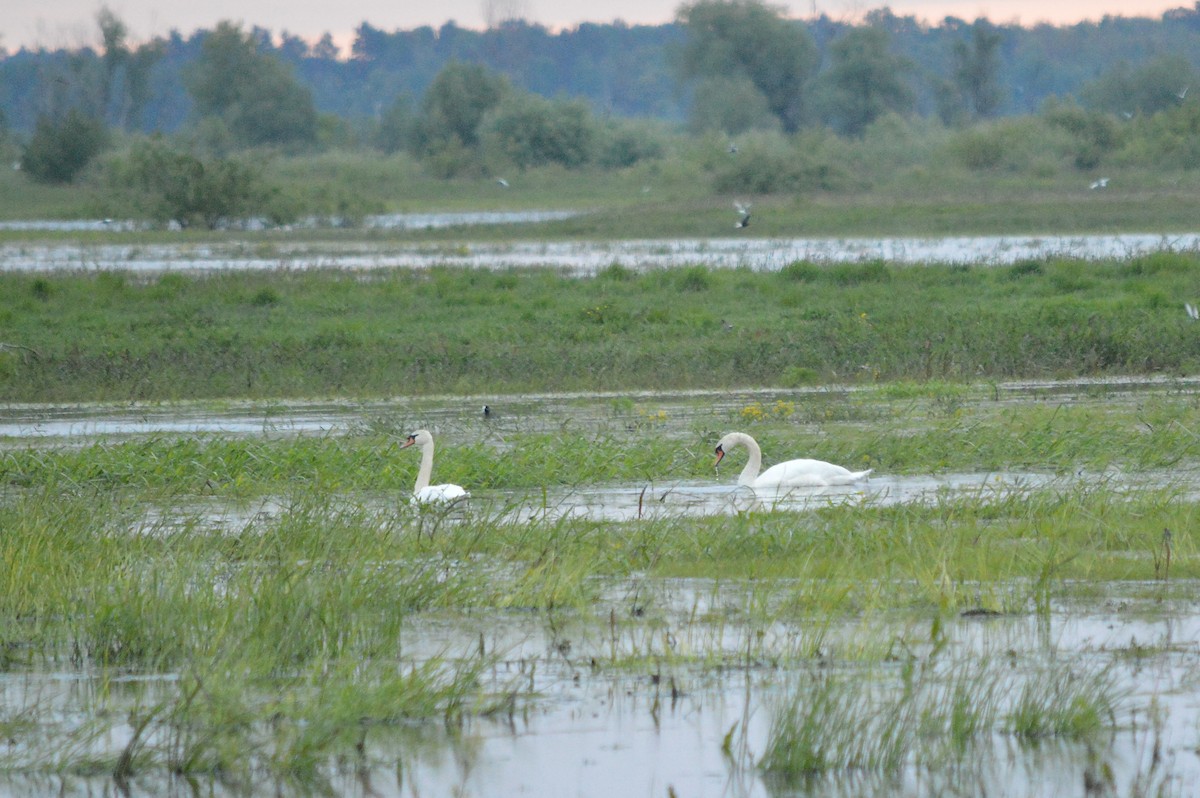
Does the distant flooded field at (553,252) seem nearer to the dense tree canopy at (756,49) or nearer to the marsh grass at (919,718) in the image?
the marsh grass at (919,718)

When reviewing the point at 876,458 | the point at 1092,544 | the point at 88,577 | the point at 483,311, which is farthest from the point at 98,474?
the point at 483,311

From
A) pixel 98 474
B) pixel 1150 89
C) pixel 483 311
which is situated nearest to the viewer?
pixel 98 474

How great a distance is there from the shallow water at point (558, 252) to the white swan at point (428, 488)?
1749 centimetres

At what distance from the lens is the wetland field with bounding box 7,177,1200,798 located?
5.52 m

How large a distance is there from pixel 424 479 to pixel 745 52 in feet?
268

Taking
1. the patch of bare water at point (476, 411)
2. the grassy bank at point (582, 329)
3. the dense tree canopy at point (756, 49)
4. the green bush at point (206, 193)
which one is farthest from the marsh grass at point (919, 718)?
the dense tree canopy at point (756, 49)

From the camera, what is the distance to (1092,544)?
8.09 meters

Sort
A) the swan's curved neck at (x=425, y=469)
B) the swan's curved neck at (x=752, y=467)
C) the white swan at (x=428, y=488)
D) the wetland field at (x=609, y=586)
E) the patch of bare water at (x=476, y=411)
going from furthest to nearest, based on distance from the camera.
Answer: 1. the patch of bare water at (x=476, y=411)
2. the swan's curved neck at (x=752, y=467)
3. the swan's curved neck at (x=425, y=469)
4. the white swan at (x=428, y=488)
5. the wetland field at (x=609, y=586)

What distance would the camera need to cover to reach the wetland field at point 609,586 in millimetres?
5516

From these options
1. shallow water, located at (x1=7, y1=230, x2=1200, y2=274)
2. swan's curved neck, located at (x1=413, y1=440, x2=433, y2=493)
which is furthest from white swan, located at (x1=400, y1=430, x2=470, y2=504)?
shallow water, located at (x1=7, y1=230, x2=1200, y2=274)

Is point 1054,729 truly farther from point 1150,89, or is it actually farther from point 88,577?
point 1150,89

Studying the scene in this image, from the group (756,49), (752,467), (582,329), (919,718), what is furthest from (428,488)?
(756,49)

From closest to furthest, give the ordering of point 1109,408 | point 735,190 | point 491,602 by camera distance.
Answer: point 491,602
point 1109,408
point 735,190

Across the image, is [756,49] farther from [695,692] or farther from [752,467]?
[695,692]
